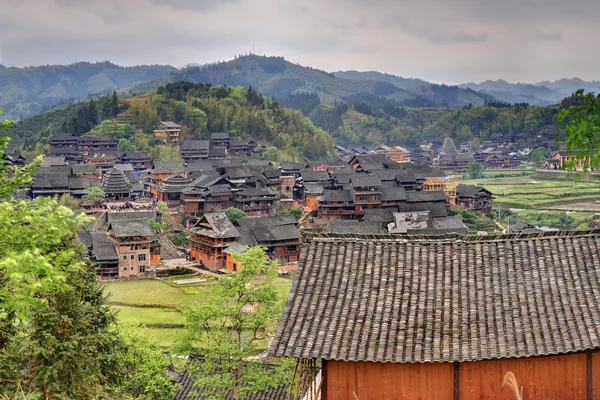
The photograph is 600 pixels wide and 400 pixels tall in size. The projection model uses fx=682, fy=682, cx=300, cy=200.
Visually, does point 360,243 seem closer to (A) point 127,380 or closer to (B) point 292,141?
(A) point 127,380

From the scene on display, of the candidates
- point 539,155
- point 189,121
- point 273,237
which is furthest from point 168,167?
point 539,155

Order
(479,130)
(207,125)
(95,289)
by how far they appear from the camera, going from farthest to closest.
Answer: (479,130) → (207,125) → (95,289)

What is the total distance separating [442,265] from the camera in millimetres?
10961

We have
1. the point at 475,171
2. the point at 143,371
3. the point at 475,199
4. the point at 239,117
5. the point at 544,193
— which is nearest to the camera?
the point at 143,371

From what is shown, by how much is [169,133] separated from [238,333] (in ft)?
226

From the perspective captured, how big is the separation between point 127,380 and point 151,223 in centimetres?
3389

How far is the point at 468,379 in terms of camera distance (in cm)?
1023

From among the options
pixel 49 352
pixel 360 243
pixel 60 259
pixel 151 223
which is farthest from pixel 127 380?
pixel 151 223

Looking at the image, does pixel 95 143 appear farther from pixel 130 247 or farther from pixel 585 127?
pixel 585 127

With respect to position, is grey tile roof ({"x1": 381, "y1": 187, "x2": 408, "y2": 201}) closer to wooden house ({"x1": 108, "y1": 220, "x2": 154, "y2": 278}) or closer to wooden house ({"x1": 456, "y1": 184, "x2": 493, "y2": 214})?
wooden house ({"x1": 456, "y1": 184, "x2": 493, "y2": 214})

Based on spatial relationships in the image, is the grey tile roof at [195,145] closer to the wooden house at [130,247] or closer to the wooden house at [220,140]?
the wooden house at [220,140]

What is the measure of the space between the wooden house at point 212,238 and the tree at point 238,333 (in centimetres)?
2623

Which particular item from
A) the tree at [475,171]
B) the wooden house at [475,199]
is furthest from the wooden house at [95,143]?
the tree at [475,171]

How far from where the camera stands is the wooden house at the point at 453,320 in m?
9.79
